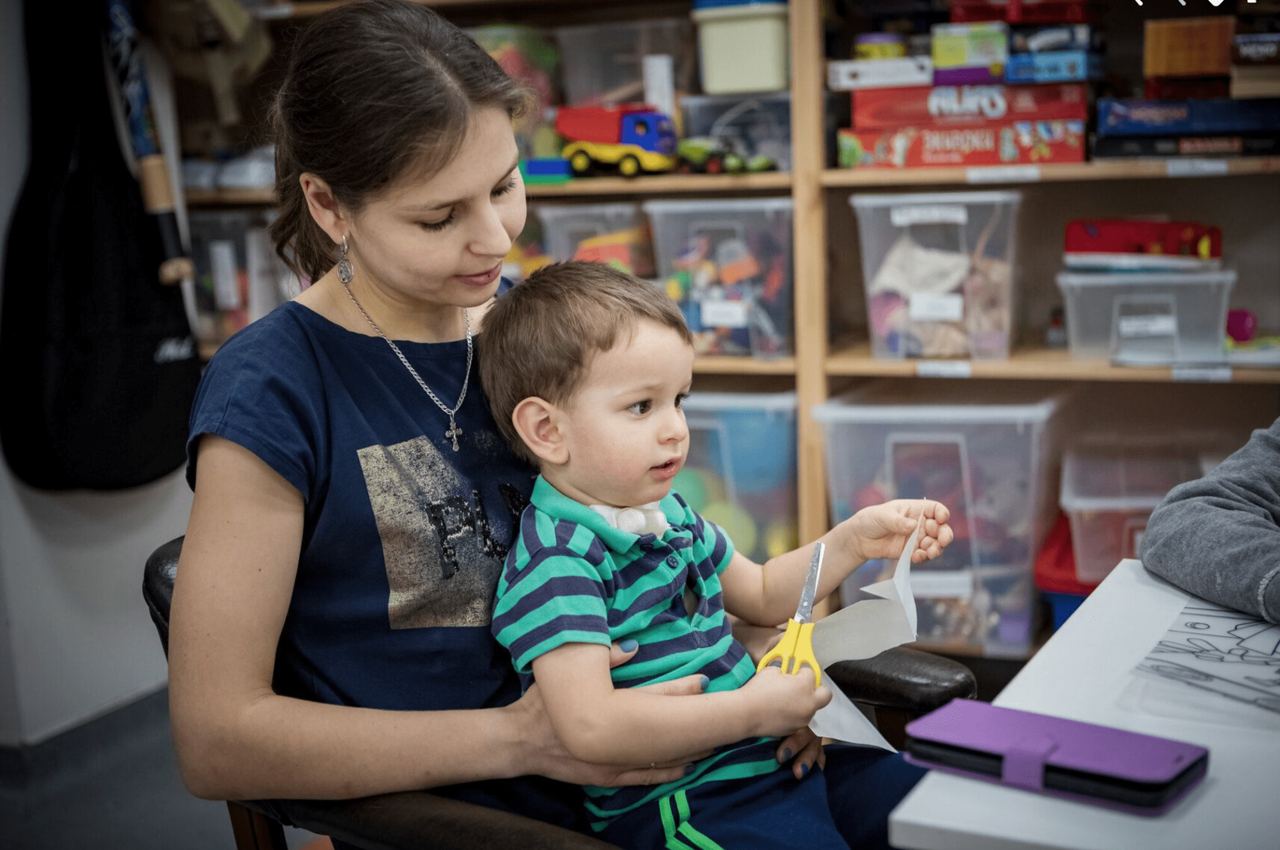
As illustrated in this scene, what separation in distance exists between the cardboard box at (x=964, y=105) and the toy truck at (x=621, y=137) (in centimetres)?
40

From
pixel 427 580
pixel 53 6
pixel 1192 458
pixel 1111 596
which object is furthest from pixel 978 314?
pixel 53 6

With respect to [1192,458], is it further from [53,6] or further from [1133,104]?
[53,6]

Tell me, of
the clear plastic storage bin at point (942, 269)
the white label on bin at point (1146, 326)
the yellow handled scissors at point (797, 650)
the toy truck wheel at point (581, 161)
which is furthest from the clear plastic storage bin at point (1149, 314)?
the yellow handled scissors at point (797, 650)

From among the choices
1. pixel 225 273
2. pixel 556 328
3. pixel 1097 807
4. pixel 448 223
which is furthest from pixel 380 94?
pixel 225 273

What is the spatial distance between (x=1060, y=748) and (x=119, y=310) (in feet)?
7.46

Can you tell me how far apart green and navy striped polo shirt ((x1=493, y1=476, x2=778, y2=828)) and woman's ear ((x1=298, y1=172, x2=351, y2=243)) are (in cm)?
30

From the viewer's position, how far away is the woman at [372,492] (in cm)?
103

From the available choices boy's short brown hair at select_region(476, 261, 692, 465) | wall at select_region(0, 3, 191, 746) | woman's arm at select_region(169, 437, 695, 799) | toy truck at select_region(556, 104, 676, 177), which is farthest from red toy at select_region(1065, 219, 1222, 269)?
wall at select_region(0, 3, 191, 746)

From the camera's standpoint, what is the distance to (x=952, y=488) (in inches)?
99.6

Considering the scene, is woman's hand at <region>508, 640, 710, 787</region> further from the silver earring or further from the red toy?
the red toy

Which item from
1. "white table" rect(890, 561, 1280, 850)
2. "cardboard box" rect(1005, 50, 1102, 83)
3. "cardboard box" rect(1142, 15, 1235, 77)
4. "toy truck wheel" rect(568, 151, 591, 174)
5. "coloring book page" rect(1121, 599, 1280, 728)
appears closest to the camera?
"white table" rect(890, 561, 1280, 850)

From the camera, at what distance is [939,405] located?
2582 mm

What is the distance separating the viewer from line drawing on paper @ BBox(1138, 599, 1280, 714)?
936 mm

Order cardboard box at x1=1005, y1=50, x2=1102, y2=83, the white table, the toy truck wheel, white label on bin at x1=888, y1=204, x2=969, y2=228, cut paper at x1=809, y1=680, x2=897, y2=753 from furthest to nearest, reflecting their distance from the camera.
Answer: the toy truck wheel < white label on bin at x1=888, y1=204, x2=969, y2=228 < cardboard box at x1=1005, y1=50, x2=1102, y2=83 < cut paper at x1=809, y1=680, x2=897, y2=753 < the white table
